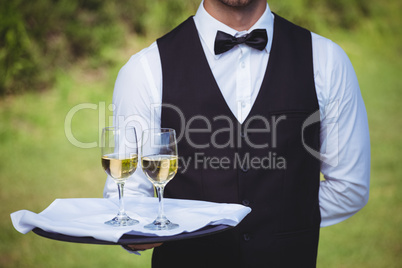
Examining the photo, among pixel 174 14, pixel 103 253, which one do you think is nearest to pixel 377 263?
pixel 103 253

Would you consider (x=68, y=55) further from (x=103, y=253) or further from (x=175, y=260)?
(x=175, y=260)

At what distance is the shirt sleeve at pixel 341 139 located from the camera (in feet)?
6.53

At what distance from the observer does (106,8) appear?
6121 millimetres

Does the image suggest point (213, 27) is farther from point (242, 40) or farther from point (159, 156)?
point (159, 156)

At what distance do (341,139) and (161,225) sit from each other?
35.3 inches

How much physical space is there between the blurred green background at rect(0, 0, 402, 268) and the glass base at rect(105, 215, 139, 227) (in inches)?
155

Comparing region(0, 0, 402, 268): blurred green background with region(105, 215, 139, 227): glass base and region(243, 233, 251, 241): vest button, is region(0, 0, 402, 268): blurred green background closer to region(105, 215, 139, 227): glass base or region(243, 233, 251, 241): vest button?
region(243, 233, 251, 241): vest button

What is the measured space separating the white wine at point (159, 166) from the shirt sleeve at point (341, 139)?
2.49ft

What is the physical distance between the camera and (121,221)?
1.44m

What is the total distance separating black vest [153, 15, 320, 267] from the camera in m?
1.91

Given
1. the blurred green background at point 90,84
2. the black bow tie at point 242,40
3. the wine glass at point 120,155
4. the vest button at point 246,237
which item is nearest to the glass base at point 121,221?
the wine glass at point 120,155

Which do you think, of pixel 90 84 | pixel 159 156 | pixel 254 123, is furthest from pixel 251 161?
pixel 90 84

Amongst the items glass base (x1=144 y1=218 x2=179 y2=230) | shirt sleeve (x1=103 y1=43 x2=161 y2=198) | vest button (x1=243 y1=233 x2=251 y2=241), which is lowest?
vest button (x1=243 y1=233 x2=251 y2=241)

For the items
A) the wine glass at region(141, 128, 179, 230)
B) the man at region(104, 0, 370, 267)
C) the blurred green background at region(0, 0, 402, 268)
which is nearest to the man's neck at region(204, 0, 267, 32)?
the man at region(104, 0, 370, 267)
